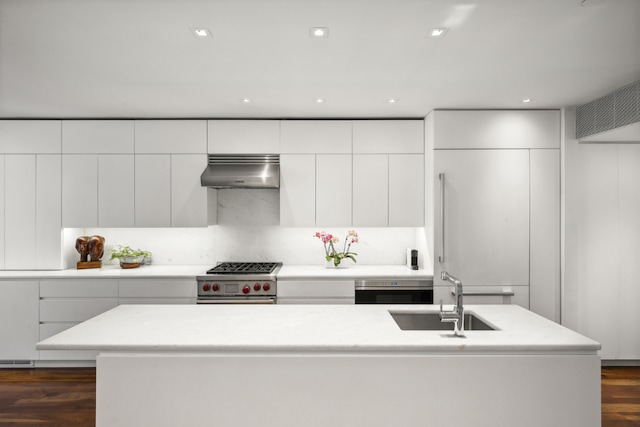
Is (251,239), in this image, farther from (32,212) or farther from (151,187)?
(32,212)

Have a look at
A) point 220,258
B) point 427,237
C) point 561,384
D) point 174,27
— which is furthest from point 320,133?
point 561,384

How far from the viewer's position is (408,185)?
4090 millimetres

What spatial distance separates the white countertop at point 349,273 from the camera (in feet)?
12.6

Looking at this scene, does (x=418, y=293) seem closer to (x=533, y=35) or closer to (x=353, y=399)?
(x=353, y=399)

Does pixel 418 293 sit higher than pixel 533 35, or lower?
lower

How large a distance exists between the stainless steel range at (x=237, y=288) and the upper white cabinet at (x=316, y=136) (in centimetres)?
132

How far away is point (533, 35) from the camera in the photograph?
217cm

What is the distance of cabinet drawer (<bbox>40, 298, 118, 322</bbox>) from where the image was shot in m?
3.81

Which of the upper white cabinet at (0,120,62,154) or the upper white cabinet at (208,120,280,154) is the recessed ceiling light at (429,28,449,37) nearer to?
the upper white cabinet at (208,120,280,154)

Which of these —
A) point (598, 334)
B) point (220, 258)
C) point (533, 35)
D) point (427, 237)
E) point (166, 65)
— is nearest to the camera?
point (533, 35)

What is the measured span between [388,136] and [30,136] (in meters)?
3.64

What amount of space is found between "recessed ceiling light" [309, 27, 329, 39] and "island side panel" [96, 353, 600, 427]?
1667mm

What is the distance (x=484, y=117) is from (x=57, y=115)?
4146mm

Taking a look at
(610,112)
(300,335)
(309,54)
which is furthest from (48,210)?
(610,112)
